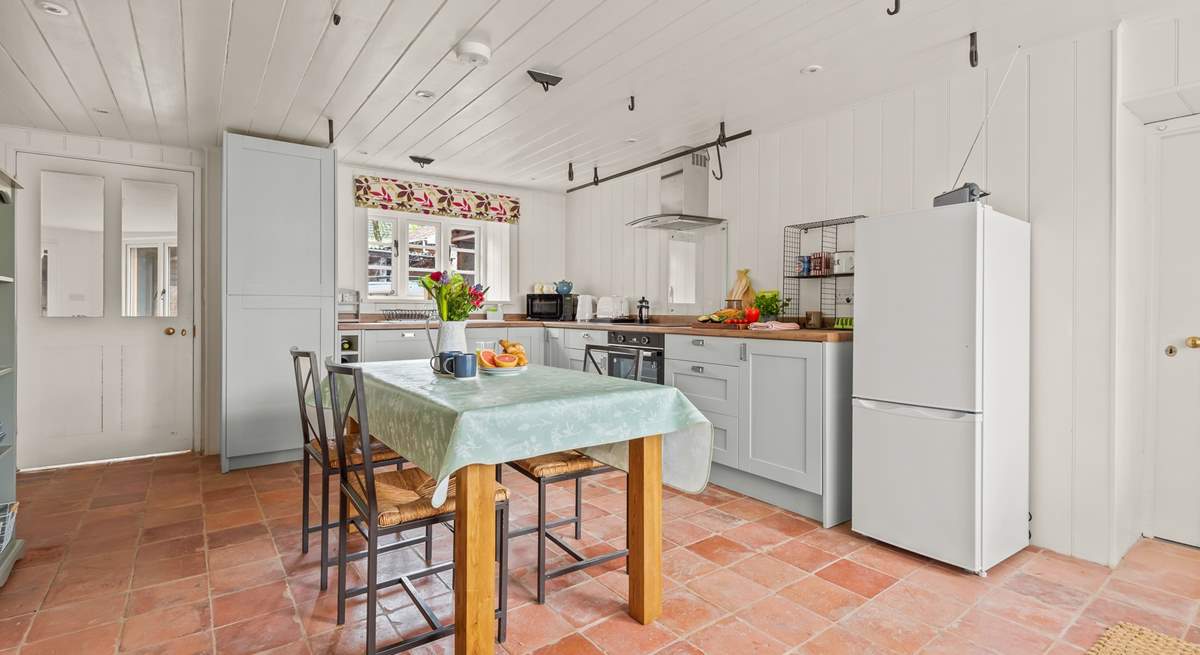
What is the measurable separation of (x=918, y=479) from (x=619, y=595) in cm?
138

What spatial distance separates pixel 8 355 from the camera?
96.4 inches

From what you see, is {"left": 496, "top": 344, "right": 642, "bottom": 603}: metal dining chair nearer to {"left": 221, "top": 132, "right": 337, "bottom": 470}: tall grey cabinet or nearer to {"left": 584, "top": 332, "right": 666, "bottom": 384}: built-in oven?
{"left": 584, "top": 332, "right": 666, "bottom": 384}: built-in oven

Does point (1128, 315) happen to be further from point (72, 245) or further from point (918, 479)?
point (72, 245)

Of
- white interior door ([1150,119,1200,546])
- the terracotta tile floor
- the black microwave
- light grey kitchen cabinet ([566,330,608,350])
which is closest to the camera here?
the terracotta tile floor

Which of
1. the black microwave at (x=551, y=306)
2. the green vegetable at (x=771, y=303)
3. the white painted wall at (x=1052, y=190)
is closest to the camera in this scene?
the white painted wall at (x=1052, y=190)

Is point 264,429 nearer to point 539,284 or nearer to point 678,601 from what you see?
point 539,284

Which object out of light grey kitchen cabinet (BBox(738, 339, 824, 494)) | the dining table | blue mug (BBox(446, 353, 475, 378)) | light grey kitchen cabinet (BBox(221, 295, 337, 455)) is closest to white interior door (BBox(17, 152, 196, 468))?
light grey kitchen cabinet (BBox(221, 295, 337, 455))

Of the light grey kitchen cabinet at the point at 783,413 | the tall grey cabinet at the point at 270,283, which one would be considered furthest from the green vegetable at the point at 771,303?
the tall grey cabinet at the point at 270,283

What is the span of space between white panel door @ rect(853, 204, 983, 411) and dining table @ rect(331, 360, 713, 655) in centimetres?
110

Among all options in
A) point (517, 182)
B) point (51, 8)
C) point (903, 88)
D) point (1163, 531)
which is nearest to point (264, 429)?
point (51, 8)

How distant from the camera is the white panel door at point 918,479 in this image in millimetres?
2393

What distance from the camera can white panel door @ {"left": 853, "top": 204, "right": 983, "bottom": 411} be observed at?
7.82ft

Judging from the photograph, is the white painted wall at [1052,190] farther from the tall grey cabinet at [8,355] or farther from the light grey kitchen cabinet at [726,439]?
the tall grey cabinet at [8,355]

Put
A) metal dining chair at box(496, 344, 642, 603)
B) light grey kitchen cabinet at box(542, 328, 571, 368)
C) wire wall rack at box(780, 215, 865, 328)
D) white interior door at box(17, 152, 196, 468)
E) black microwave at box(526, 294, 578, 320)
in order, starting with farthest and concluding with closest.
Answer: black microwave at box(526, 294, 578, 320)
light grey kitchen cabinet at box(542, 328, 571, 368)
white interior door at box(17, 152, 196, 468)
wire wall rack at box(780, 215, 865, 328)
metal dining chair at box(496, 344, 642, 603)
